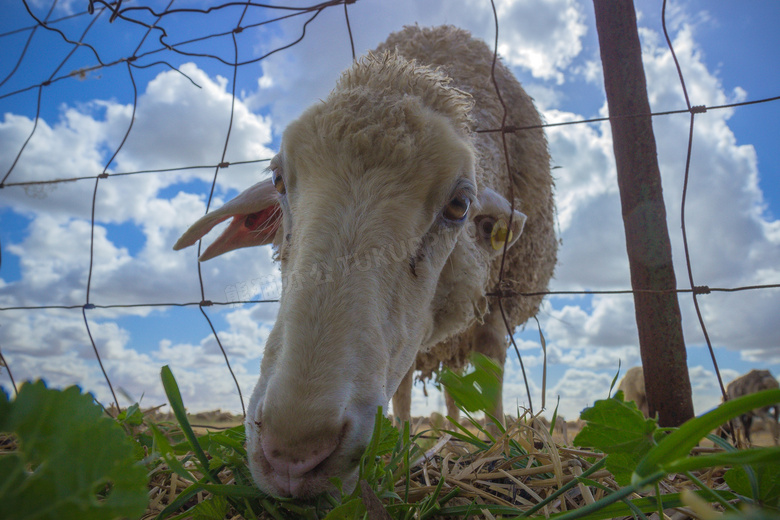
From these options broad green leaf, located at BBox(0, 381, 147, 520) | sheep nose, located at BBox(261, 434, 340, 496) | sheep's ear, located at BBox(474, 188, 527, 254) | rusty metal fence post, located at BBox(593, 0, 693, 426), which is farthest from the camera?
sheep's ear, located at BBox(474, 188, 527, 254)

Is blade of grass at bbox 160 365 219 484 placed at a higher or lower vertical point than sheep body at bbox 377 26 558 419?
lower

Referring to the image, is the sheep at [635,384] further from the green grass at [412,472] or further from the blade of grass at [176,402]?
the blade of grass at [176,402]

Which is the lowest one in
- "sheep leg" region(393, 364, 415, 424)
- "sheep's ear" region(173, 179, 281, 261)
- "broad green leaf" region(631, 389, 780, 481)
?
"broad green leaf" region(631, 389, 780, 481)

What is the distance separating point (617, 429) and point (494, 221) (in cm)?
162

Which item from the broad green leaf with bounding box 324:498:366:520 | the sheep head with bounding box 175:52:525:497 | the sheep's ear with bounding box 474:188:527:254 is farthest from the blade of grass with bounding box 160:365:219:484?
the sheep's ear with bounding box 474:188:527:254

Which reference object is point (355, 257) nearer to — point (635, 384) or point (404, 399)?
point (404, 399)

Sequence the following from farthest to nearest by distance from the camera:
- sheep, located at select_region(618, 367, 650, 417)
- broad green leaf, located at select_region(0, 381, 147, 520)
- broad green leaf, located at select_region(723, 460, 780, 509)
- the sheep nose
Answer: sheep, located at select_region(618, 367, 650, 417) < the sheep nose < broad green leaf, located at select_region(723, 460, 780, 509) < broad green leaf, located at select_region(0, 381, 147, 520)

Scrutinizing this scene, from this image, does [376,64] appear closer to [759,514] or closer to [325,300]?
[325,300]

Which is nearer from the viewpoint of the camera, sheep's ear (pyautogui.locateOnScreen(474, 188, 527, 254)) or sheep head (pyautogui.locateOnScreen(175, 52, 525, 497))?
sheep head (pyautogui.locateOnScreen(175, 52, 525, 497))

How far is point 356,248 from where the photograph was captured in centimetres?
131

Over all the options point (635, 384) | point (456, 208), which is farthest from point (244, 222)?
point (635, 384)

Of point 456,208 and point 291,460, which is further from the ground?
point 456,208

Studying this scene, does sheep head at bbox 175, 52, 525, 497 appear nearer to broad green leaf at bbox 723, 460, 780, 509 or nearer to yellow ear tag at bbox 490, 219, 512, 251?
yellow ear tag at bbox 490, 219, 512, 251

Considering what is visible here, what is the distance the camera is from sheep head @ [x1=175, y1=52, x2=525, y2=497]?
3.24 feet
